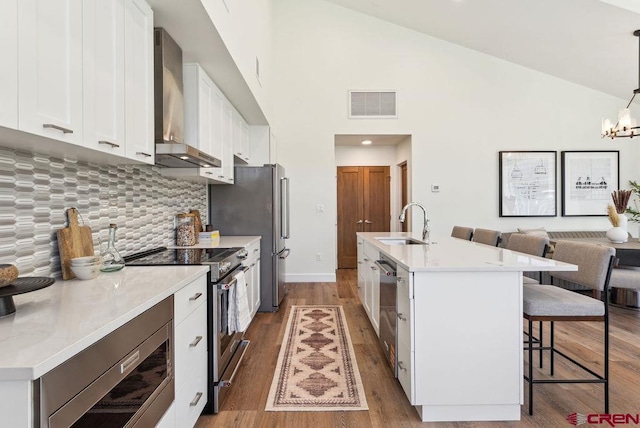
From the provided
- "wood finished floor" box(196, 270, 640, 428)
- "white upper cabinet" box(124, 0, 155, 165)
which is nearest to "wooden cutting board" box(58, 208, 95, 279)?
"white upper cabinet" box(124, 0, 155, 165)

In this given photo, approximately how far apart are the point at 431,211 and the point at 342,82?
2.54 metres

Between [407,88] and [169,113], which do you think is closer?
[169,113]

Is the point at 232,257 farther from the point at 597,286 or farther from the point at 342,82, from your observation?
the point at 342,82

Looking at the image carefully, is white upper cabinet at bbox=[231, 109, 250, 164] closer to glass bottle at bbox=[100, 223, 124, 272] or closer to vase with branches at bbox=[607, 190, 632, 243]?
glass bottle at bbox=[100, 223, 124, 272]

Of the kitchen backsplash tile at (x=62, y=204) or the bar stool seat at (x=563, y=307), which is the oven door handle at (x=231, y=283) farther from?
the bar stool seat at (x=563, y=307)

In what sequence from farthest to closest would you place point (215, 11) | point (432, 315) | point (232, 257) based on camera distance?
1. point (232, 257)
2. point (215, 11)
3. point (432, 315)

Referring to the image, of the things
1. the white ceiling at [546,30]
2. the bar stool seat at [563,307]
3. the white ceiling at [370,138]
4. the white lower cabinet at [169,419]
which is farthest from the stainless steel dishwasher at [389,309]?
the white ceiling at [546,30]

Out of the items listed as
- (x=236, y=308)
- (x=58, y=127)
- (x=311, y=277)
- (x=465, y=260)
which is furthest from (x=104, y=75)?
(x=311, y=277)

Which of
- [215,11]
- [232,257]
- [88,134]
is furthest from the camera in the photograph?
[232,257]

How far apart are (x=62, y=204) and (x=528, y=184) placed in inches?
235

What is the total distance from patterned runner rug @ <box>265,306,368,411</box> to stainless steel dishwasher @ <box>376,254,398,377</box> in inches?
11.5

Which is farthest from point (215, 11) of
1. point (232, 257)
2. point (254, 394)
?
point (254, 394)

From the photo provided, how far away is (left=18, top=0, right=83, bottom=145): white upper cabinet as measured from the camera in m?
1.01

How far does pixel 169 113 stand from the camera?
2.11 meters
